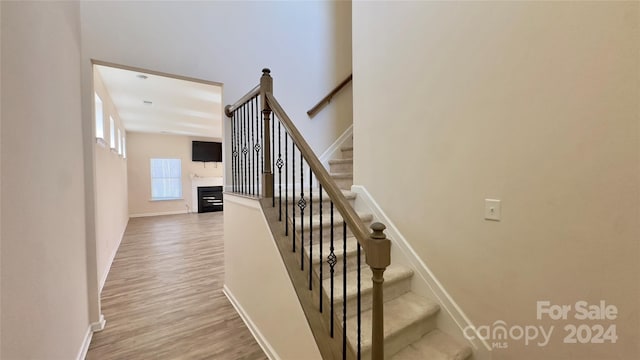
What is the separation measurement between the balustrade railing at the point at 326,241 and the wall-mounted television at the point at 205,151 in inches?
280

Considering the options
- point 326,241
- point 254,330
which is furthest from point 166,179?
point 326,241

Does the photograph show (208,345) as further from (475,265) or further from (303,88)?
(303,88)

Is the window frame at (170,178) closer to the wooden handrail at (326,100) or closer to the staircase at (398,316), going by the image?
the wooden handrail at (326,100)

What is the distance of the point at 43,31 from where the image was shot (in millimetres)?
1381

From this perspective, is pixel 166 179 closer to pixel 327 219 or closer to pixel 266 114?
pixel 266 114

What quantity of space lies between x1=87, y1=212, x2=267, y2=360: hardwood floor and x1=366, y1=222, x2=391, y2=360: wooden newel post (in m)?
1.16

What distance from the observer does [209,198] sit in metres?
9.34

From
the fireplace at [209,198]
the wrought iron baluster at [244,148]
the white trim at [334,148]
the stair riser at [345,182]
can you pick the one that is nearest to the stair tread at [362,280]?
the stair riser at [345,182]

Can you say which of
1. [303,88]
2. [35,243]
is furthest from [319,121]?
[35,243]

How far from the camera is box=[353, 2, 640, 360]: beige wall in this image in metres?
1.21

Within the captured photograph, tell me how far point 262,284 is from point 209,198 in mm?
7961

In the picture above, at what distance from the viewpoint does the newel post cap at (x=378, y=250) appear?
3.85ft

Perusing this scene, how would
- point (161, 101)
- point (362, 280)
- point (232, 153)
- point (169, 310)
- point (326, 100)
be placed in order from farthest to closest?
point (161, 101) < point (326, 100) < point (232, 153) < point (169, 310) < point (362, 280)

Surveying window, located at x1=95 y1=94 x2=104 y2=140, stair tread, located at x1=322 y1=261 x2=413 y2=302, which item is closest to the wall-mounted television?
window, located at x1=95 y1=94 x2=104 y2=140
